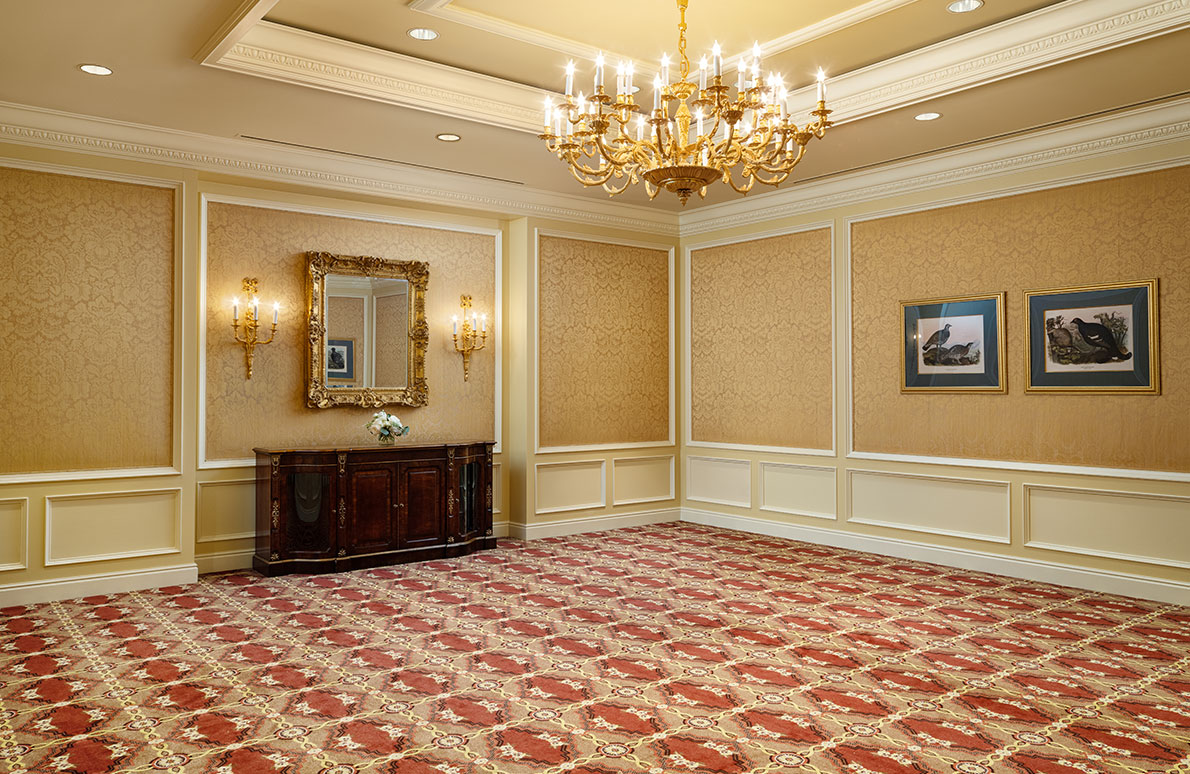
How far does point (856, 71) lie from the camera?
19.6 feet

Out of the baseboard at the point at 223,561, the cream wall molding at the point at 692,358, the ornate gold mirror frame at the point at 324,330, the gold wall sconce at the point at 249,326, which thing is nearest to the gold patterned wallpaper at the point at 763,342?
the cream wall molding at the point at 692,358

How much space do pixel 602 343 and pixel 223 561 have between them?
4093 millimetres

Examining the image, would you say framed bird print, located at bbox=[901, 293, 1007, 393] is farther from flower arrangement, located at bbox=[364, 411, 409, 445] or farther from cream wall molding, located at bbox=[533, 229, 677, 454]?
flower arrangement, located at bbox=[364, 411, 409, 445]

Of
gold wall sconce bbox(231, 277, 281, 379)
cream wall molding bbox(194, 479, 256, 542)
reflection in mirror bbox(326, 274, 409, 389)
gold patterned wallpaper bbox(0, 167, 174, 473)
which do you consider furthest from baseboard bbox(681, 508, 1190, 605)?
gold patterned wallpaper bbox(0, 167, 174, 473)

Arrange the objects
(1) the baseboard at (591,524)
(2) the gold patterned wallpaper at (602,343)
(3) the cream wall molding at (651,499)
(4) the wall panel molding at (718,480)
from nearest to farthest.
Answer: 1. (1) the baseboard at (591,524)
2. (2) the gold patterned wallpaper at (602,343)
3. (4) the wall panel molding at (718,480)
4. (3) the cream wall molding at (651,499)

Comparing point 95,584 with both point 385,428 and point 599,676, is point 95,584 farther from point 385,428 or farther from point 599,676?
point 599,676

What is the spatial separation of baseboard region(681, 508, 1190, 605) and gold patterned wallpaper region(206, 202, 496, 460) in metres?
3.00

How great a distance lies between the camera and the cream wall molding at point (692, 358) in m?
8.09

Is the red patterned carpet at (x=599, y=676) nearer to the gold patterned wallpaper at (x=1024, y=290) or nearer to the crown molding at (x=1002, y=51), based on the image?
the gold patterned wallpaper at (x=1024, y=290)

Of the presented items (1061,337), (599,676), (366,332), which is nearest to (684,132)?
(599,676)

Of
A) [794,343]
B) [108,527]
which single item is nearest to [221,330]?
[108,527]

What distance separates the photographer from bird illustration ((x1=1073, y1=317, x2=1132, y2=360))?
6.26 m

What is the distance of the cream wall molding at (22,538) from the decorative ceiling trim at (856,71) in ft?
10.7

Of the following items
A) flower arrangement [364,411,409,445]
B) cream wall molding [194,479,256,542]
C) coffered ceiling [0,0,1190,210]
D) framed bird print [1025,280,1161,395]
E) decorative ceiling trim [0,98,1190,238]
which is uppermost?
coffered ceiling [0,0,1190,210]
